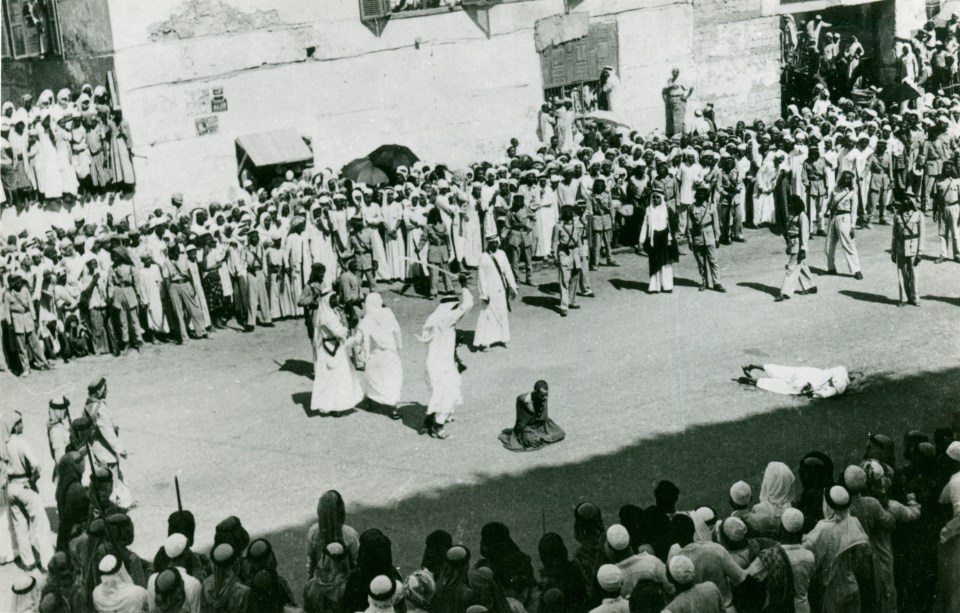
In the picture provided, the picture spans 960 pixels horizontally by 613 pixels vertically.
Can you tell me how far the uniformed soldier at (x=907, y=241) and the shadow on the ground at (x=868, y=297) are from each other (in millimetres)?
323

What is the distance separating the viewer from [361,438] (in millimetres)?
11977

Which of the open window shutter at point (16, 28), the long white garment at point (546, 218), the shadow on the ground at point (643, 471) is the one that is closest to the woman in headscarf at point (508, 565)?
the shadow on the ground at point (643, 471)

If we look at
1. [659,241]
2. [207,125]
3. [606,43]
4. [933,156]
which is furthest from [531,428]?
[606,43]

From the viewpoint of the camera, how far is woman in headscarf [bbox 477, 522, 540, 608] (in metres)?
7.28

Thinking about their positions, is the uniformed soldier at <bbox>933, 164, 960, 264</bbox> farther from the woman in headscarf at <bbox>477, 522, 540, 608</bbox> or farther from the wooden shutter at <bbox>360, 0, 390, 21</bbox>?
the woman in headscarf at <bbox>477, 522, 540, 608</bbox>

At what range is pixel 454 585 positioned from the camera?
6980 millimetres

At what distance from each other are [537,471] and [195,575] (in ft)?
13.4

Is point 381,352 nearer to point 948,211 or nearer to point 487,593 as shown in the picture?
point 487,593

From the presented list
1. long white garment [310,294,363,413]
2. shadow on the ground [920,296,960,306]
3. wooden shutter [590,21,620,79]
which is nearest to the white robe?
long white garment [310,294,363,413]

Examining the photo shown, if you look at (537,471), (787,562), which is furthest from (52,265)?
(787,562)

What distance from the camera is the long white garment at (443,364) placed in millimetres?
11773

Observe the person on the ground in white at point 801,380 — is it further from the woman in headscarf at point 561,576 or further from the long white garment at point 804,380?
the woman in headscarf at point 561,576

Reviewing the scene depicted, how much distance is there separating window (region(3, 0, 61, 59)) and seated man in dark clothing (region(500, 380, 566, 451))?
483 inches

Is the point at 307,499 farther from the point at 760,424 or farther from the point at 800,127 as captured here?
the point at 800,127
